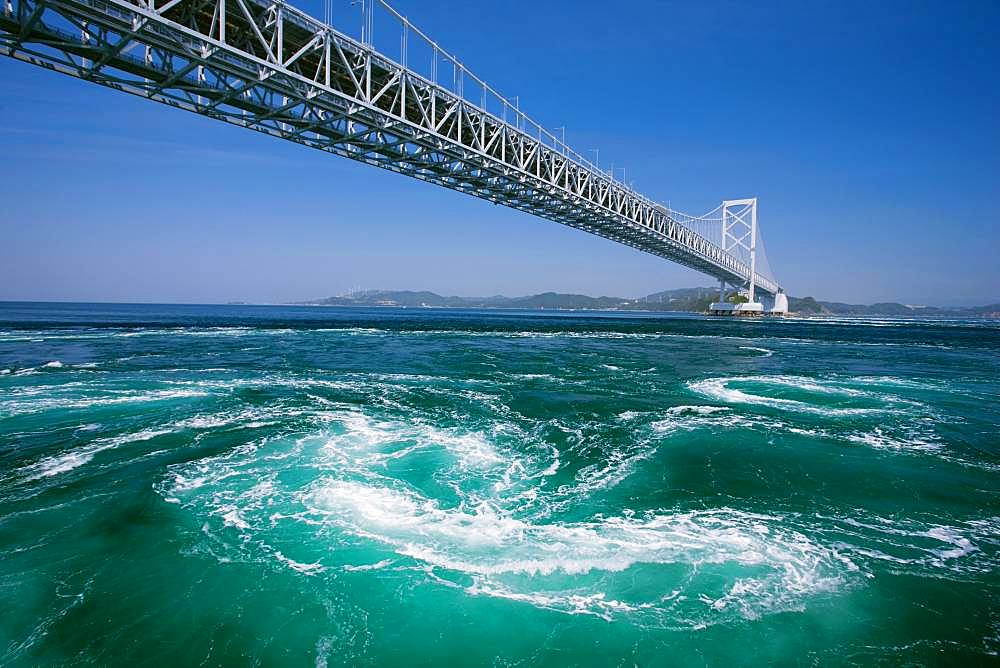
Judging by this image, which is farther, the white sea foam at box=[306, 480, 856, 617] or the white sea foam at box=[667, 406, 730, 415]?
the white sea foam at box=[667, 406, 730, 415]

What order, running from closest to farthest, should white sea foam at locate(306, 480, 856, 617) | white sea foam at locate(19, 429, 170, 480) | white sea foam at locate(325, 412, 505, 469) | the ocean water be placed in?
the ocean water, white sea foam at locate(306, 480, 856, 617), white sea foam at locate(19, 429, 170, 480), white sea foam at locate(325, 412, 505, 469)

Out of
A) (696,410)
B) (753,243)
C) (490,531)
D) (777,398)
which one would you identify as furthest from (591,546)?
(753,243)

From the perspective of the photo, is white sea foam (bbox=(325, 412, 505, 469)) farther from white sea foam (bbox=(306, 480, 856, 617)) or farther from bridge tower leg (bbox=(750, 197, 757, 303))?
bridge tower leg (bbox=(750, 197, 757, 303))

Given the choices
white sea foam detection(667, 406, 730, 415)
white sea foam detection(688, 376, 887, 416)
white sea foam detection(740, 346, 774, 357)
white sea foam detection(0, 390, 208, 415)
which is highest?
white sea foam detection(740, 346, 774, 357)

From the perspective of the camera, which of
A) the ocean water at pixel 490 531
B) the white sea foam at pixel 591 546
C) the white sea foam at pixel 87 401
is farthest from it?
the white sea foam at pixel 87 401

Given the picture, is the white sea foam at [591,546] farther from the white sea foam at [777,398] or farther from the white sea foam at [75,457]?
the white sea foam at [777,398]

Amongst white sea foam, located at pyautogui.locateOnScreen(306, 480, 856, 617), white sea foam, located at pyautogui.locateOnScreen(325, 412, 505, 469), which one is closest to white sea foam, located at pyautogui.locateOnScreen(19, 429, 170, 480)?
white sea foam, located at pyautogui.locateOnScreen(325, 412, 505, 469)

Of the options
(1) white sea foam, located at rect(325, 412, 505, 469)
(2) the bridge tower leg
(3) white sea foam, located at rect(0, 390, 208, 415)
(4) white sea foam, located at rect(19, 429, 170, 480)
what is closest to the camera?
(4) white sea foam, located at rect(19, 429, 170, 480)

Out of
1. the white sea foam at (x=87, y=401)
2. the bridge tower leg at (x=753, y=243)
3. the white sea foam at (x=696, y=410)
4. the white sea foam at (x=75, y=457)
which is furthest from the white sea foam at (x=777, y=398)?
the bridge tower leg at (x=753, y=243)

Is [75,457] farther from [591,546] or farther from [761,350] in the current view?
[761,350]

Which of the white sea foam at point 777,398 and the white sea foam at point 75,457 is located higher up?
the white sea foam at point 777,398
